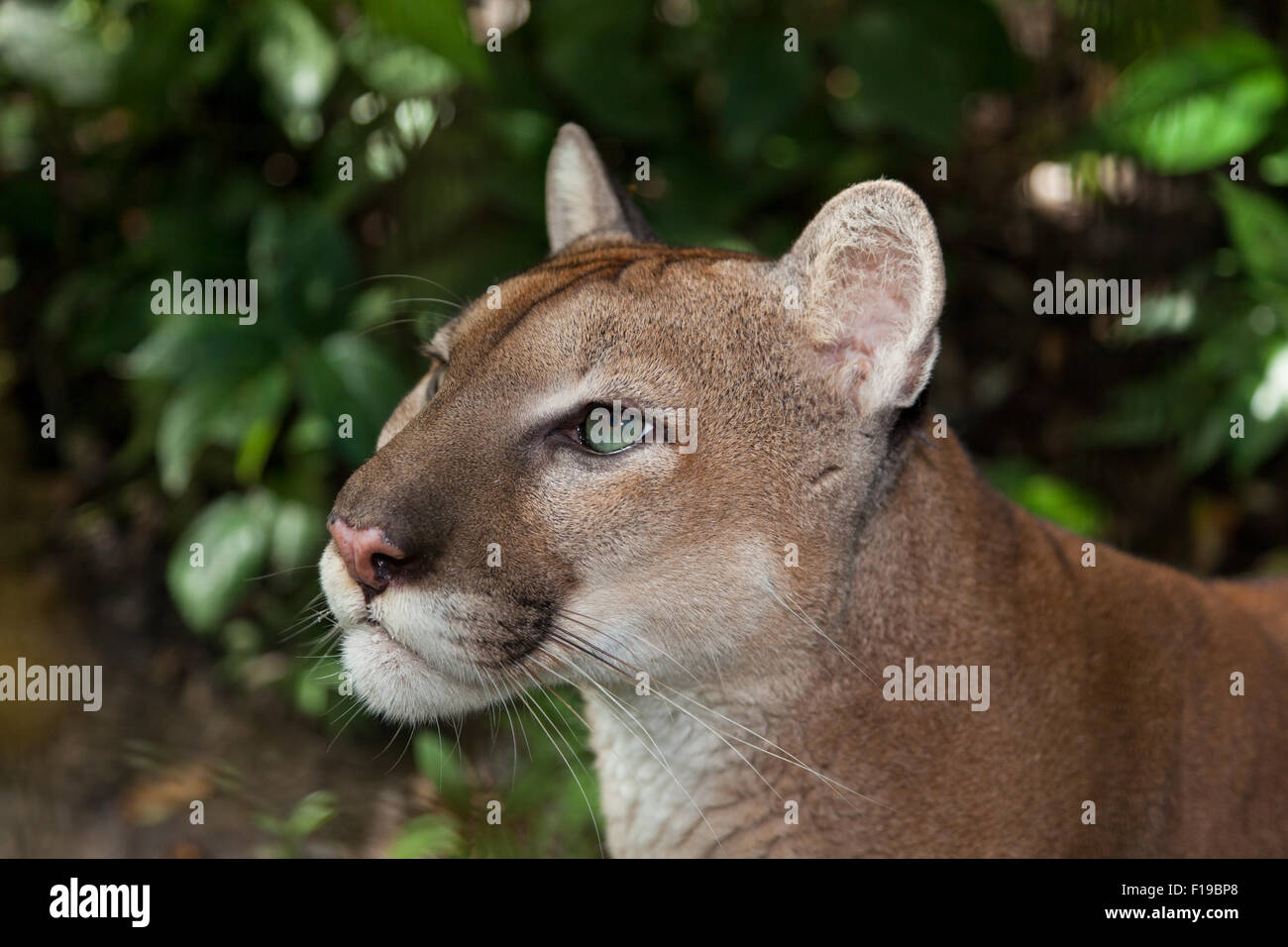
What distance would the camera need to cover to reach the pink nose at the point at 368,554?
7.91 feet

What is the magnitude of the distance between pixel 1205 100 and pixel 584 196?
252 centimetres

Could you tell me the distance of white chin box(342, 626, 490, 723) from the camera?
8.36 feet

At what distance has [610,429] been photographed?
8.66ft

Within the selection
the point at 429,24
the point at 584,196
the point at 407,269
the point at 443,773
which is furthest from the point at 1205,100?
the point at 443,773

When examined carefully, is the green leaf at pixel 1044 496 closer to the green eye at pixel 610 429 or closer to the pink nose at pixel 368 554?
the green eye at pixel 610 429

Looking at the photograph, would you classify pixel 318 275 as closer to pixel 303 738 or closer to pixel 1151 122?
pixel 303 738

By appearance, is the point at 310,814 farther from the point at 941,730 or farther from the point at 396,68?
the point at 396,68

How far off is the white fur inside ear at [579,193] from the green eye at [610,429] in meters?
0.90

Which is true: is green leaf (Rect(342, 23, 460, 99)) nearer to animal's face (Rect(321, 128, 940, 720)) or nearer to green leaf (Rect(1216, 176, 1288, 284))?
animal's face (Rect(321, 128, 940, 720))

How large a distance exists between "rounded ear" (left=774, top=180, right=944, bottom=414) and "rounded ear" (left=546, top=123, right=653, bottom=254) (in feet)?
2.52

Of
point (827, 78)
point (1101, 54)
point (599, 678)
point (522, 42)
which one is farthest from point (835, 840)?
point (827, 78)

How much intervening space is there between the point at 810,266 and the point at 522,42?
2832mm
